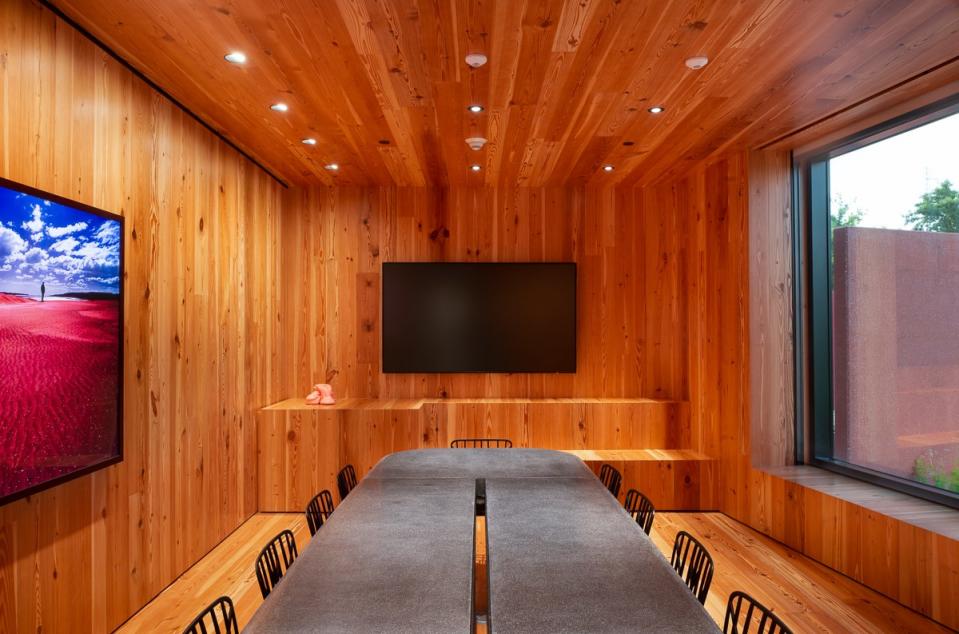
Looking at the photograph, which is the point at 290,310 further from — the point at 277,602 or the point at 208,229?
the point at 277,602

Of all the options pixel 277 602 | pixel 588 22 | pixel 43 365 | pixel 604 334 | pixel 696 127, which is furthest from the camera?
pixel 604 334

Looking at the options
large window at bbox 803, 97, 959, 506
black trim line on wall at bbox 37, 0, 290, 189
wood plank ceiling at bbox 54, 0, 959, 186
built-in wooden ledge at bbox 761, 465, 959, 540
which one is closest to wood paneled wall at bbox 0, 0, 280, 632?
black trim line on wall at bbox 37, 0, 290, 189

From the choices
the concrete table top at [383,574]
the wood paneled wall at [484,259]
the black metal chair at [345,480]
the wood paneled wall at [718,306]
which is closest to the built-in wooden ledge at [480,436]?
the wood paneled wall at [718,306]

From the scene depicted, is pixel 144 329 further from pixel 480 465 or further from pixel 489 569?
pixel 489 569

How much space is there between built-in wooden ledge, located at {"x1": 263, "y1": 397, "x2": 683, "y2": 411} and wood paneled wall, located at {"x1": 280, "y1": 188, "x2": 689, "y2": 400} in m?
0.10

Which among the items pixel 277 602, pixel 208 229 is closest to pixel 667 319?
pixel 208 229

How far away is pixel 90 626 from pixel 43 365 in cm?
121

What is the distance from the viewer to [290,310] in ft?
16.8

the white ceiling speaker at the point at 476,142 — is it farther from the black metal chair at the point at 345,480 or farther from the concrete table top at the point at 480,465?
the black metal chair at the point at 345,480

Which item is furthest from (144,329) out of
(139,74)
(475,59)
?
(475,59)

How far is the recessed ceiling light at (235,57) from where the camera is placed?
2645 mm

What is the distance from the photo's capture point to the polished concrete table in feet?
4.89

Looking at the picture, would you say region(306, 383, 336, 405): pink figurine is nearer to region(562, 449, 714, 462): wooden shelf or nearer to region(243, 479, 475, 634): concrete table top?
region(562, 449, 714, 462): wooden shelf

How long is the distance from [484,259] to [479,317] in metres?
0.53
